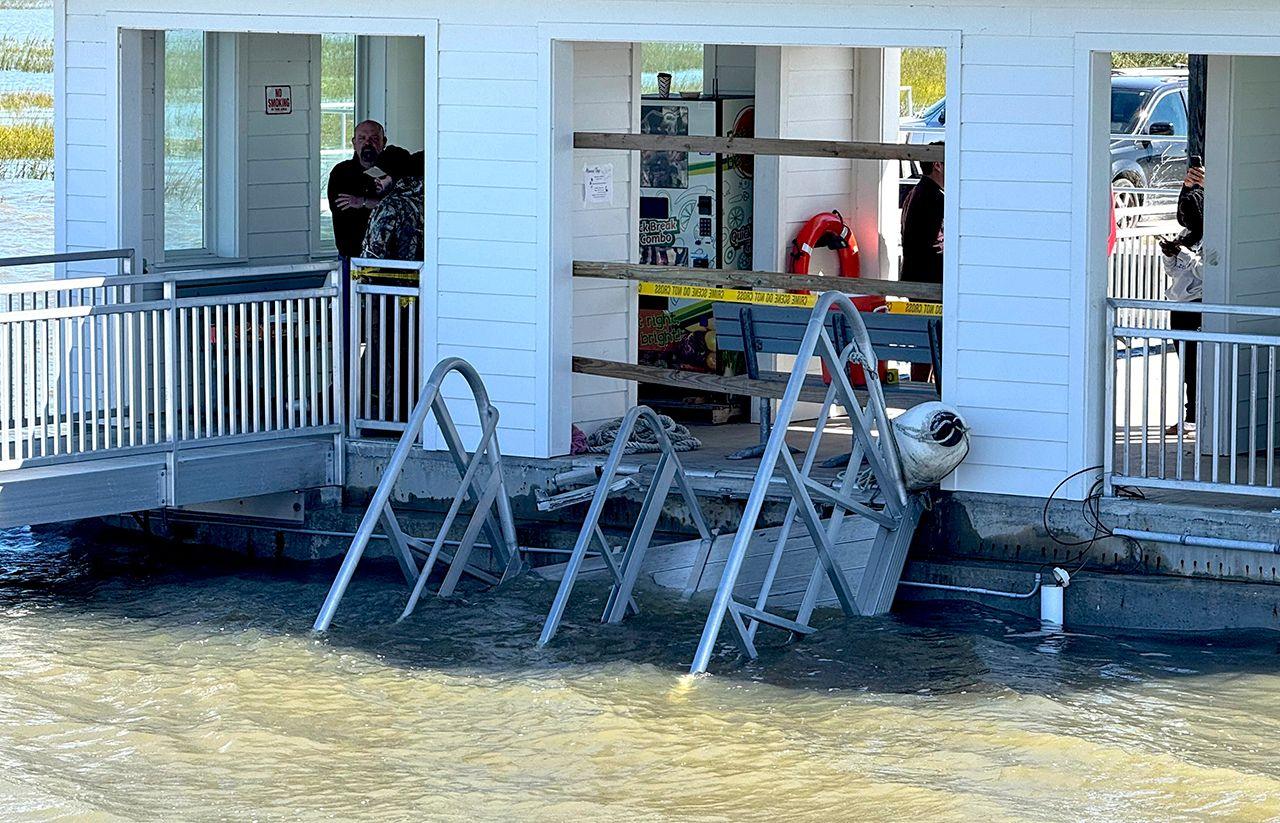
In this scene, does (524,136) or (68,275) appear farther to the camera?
(68,275)

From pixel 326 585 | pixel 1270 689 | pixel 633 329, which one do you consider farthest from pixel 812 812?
pixel 633 329

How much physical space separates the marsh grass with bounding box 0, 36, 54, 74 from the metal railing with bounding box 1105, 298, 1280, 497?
3917cm

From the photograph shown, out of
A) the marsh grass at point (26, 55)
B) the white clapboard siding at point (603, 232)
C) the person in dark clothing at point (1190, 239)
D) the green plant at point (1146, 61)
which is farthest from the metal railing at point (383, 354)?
the marsh grass at point (26, 55)

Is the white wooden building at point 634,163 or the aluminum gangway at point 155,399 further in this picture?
the aluminum gangway at point 155,399

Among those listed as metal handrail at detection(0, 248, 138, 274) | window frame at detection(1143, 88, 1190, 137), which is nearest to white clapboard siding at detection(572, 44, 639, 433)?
metal handrail at detection(0, 248, 138, 274)

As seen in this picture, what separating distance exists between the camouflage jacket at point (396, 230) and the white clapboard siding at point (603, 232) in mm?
976

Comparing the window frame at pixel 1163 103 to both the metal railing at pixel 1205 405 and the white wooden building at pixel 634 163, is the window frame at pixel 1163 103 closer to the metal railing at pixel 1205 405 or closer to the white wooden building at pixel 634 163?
the white wooden building at pixel 634 163

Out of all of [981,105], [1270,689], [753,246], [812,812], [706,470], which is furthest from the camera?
[753,246]

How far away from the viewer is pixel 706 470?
10.9 m

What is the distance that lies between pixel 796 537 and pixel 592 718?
2.16 meters

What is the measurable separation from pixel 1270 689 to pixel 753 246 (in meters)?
4.90

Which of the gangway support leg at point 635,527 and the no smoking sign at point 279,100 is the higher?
the no smoking sign at point 279,100

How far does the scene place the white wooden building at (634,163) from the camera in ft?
32.2

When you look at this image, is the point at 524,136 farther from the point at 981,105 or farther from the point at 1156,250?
the point at 1156,250
